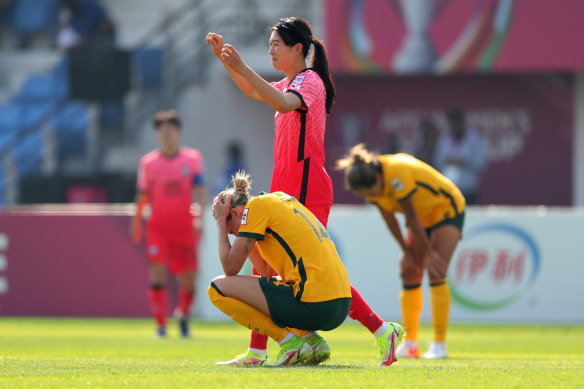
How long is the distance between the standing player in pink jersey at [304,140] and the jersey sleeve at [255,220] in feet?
1.46

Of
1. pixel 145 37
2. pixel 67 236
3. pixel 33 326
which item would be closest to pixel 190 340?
pixel 33 326

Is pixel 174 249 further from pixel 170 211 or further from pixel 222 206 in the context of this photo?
pixel 222 206

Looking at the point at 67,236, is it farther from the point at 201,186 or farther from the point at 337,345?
the point at 337,345

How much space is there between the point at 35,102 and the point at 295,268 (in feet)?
51.6

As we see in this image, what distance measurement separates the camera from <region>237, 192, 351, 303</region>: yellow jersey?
245 inches

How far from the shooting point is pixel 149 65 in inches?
795

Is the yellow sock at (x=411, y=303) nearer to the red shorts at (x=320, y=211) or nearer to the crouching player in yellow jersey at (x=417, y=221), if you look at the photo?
the crouching player in yellow jersey at (x=417, y=221)

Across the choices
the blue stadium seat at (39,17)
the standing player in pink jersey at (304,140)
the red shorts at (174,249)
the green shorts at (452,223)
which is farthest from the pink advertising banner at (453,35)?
the standing player in pink jersey at (304,140)

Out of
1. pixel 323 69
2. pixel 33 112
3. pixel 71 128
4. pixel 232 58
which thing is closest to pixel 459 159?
pixel 71 128

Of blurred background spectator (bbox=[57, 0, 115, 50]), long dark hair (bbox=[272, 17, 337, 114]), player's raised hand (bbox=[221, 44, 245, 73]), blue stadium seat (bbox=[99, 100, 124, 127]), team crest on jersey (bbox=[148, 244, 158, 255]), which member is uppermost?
blurred background spectator (bbox=[57, 0, 115, 50])

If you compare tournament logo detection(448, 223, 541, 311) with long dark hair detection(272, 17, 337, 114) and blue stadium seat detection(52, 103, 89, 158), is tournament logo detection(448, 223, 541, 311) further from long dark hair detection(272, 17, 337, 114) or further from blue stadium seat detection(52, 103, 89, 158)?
blue stadium seat detection(52, 103, 89, 158)

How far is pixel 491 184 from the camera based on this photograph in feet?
69.0

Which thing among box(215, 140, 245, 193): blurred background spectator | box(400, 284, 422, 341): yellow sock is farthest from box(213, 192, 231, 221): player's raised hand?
box(215, 140, 245, 193): blurred background spectator

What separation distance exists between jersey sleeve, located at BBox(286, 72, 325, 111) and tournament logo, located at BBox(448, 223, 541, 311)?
6950 millimetres
